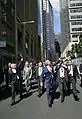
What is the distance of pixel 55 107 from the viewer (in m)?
11.2

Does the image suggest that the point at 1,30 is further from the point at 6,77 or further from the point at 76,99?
the point at 76,99

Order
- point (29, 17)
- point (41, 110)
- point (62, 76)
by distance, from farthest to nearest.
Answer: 1. point (29, 17)
2. point (62, 76)
3. point (41, 110)

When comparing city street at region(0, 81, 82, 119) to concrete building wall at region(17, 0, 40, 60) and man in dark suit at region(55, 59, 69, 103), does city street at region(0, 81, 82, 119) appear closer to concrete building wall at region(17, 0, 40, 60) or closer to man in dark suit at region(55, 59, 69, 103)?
man in dark suit at region(55, 59, 69, 103)

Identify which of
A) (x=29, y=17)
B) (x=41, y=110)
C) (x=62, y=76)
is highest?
(x=29, y=17)

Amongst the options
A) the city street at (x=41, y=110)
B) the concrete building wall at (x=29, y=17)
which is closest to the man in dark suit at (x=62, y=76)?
the city street at (x=41, y=110)

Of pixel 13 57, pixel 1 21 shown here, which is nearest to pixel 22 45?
pixel 13 57

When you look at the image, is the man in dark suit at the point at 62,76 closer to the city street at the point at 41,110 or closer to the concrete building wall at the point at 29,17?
the city street at the point at 41,110

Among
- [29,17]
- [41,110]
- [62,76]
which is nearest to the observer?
[41,110]

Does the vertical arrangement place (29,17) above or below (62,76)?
above

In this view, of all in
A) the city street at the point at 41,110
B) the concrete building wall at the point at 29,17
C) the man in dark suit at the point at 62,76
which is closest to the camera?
the city street at the point at 41,110

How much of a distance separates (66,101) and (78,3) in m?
139

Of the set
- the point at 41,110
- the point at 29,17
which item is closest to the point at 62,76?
the point at 41,110

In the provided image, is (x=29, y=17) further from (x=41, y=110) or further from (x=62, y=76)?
(x=41, y=110)

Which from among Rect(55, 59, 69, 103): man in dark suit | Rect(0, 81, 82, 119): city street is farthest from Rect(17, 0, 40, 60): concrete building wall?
Rect(0, 81, 82, 119): city street
